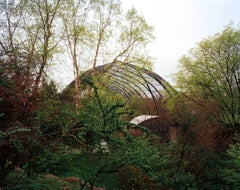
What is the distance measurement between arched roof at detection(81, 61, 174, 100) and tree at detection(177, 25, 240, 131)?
198 centimetres

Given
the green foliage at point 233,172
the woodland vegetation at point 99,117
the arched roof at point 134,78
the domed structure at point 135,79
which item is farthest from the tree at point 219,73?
the green foliage at point 233,172

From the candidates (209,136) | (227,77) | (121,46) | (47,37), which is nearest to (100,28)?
(121,46)

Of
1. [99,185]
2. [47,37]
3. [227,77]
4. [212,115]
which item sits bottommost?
[99,185]

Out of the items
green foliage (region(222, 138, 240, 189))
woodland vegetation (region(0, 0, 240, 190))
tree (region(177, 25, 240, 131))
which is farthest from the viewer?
tree (region(177, 25, 240, 131))

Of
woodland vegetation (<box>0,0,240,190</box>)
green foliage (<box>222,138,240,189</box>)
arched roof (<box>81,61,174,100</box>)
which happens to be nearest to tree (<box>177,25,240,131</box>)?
woodland vegetation (<box>0,0,240,190</box>)

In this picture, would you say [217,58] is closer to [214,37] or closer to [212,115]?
[214,37]

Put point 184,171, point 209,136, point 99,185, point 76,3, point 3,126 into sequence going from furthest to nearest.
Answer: point 76,3 < point 209,136 < point 184,171 < point 99,185 < point 3,126

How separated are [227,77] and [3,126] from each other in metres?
14.1

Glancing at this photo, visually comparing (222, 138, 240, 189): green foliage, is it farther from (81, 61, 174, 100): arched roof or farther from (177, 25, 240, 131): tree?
(81, 61, 174, 100): arched roof

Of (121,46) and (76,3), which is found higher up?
(76,3)

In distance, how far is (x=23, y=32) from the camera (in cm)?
1255

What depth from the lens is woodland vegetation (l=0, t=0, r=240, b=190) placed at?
13.4ft

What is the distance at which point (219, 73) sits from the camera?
16.0 meters

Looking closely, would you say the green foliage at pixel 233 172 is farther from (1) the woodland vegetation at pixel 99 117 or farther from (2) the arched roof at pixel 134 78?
(2) the arched roof at pixel 134 78
